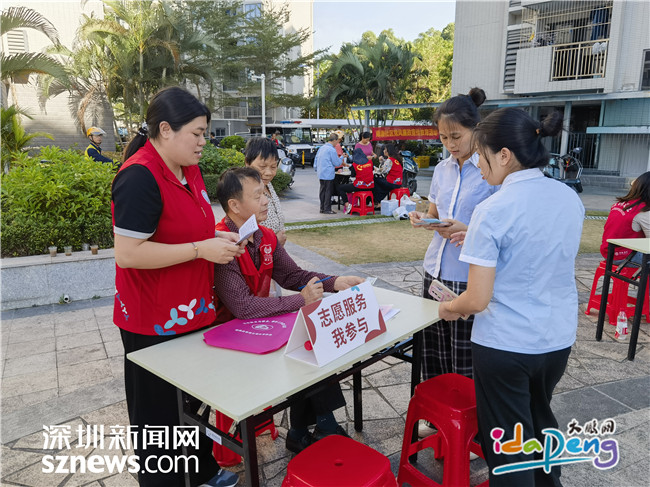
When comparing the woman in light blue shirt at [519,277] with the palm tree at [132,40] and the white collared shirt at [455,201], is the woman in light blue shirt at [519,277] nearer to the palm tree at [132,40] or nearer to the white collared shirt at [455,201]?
the white collared shirt at [455,201]

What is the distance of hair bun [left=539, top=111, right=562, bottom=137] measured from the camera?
1600 millimetres

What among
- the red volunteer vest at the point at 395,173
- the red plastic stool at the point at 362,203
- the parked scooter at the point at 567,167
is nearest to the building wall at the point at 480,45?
the parked scooter at the point at 567,167

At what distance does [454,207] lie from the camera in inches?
98.0

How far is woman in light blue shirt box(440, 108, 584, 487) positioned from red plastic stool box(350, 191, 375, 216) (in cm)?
779

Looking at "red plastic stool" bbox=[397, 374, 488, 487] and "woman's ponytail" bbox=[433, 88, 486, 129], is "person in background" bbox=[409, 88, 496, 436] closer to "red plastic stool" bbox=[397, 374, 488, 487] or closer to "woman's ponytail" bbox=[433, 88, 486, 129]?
"woman's ponytail" bbox=[433, 88, 486, 129]

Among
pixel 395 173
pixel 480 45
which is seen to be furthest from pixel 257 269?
pixel 480 45

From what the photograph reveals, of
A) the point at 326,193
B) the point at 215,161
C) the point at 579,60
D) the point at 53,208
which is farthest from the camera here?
the point at 579,60

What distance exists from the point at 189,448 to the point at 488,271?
1.42 m

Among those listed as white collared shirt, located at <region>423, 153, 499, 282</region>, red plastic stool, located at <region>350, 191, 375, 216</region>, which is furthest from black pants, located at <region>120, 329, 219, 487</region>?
red plastic stool, located at <region>350, 191, 375, 216</region>

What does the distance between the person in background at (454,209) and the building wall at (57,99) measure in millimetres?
13707

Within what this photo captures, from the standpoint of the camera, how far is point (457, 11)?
17312 mm

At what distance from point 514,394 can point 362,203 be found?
7.94m

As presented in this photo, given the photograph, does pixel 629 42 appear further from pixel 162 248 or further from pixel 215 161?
pixel 162 248

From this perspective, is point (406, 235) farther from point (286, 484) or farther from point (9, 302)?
point (286, 484)
